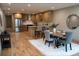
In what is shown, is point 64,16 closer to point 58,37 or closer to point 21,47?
point 58,37

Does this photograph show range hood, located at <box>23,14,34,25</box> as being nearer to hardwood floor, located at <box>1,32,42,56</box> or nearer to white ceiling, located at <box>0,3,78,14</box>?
white ceiling, located at <box>0,3,78,14</box>

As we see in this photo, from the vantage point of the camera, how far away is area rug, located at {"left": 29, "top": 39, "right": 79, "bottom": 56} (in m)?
3.20

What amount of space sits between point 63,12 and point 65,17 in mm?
135

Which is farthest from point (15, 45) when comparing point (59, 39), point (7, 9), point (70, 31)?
point (70, 31)

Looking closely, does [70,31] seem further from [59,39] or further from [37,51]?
[37,51]

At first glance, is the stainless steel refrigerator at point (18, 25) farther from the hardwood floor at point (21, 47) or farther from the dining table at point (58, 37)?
the dining table at point (58, 37)

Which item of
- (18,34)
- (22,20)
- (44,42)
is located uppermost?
(22,20)

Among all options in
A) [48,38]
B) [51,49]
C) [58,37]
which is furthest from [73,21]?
[51,49]

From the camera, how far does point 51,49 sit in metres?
3.35

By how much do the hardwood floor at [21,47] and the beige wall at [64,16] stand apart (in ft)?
2.78

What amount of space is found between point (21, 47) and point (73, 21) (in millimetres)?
1475

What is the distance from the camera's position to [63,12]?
3.25m

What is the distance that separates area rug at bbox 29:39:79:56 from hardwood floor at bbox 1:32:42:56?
0.13 m

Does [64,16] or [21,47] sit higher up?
[64,16]
